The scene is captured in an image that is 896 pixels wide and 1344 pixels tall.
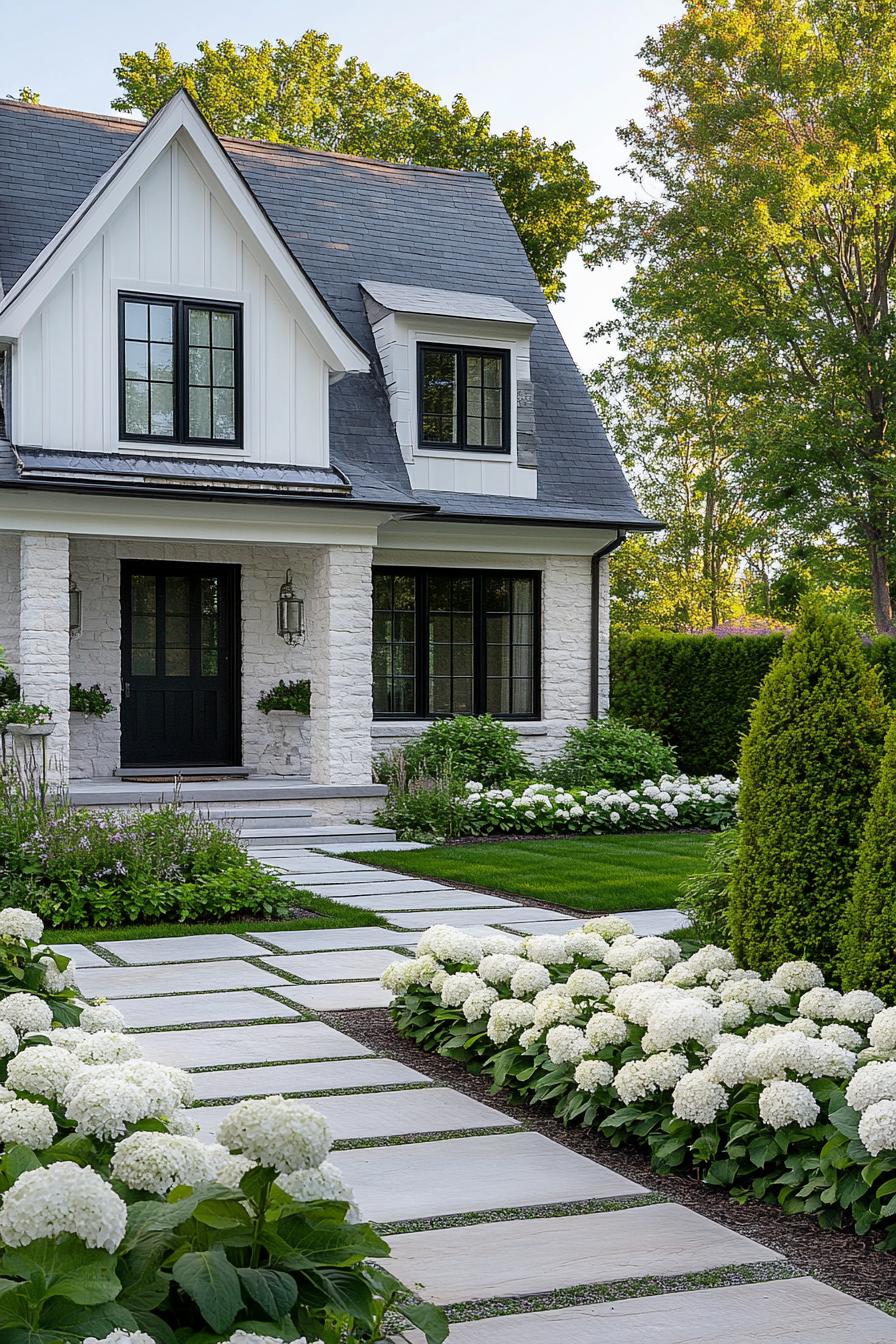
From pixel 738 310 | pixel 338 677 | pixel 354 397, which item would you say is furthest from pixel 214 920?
pixel 738 310

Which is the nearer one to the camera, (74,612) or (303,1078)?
(303,1078)

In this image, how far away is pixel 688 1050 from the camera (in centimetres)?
431

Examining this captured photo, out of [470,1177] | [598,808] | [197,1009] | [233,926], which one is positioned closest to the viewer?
[470,1177]

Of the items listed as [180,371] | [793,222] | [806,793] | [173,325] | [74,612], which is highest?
[793,222]

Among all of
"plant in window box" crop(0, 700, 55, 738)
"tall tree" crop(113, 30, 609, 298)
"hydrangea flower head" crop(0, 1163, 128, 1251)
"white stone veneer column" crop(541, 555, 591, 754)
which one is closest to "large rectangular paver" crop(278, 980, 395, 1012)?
"hydrangea flower head" crop(0, 1163, 128, 1251)

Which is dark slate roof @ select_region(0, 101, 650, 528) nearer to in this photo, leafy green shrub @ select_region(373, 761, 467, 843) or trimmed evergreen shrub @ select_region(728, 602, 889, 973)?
leafy green shrub @ select_region(373, 761, 467, 843)

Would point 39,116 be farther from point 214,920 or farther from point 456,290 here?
point 214,920

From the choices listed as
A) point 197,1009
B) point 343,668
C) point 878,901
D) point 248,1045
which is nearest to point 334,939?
point 197,1009

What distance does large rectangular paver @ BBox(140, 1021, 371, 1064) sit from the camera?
5.06 meters

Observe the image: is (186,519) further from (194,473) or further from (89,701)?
(89,701)

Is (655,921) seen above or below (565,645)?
below

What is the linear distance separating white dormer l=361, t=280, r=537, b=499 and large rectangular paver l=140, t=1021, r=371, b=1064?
32.2ft

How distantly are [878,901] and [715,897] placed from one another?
1.97 m

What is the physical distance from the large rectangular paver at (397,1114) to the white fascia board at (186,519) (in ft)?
28.2
